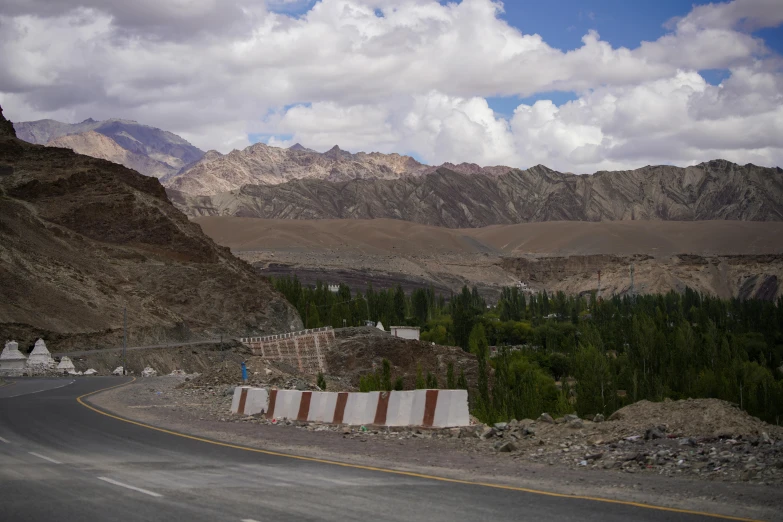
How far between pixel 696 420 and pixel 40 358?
2092 inches

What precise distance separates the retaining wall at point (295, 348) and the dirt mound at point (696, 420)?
7006cm

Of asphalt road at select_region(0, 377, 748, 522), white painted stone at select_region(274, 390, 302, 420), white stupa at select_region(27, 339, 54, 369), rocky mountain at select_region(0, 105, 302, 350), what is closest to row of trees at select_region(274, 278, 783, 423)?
rocky mountain at select_region(0, 105, 302, 350)

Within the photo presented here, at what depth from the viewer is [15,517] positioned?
10867 millimetres

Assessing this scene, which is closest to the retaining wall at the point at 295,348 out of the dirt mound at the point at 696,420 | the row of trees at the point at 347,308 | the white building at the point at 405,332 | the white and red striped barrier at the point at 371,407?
the white building at the point at 405,332

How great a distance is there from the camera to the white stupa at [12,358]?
59312 mm

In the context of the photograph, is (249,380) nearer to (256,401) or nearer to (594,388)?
(256,401)

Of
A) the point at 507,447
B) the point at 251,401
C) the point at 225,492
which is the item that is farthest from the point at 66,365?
the point at 225,492

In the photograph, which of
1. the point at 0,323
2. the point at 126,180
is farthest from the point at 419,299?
the point at 0,323

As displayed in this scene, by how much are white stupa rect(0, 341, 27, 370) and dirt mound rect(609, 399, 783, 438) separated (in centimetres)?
4982

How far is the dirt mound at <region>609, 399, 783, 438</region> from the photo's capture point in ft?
53.6

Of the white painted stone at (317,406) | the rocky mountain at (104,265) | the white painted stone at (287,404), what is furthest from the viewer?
the rocky mountain at (104,265)

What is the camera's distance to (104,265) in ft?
307

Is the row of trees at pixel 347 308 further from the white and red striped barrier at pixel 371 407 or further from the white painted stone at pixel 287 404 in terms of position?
the white and red striped barrier at pixel 371 407

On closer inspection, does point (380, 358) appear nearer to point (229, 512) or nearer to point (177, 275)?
point (177, 275)
